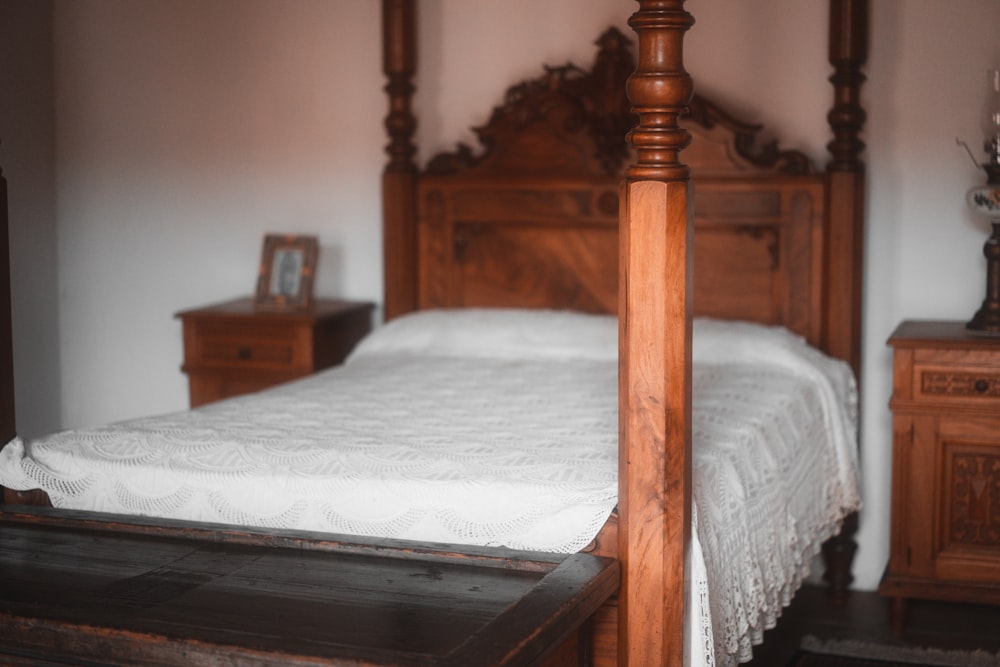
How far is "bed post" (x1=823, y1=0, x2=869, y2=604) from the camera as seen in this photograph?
11.9ft

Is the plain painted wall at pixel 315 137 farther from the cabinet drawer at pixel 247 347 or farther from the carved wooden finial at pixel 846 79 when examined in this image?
the cabinet drawer at pixel 247 347

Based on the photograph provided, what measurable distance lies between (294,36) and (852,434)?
2279 millimetres

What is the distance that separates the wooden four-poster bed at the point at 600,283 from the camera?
1.79 meters

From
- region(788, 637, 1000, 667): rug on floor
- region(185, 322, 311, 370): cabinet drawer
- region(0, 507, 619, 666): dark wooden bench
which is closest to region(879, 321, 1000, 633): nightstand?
region(788, 637, 1000, 667): rug on floor

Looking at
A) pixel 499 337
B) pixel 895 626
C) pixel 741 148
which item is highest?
pixel 741 148

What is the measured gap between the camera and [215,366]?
4.07m

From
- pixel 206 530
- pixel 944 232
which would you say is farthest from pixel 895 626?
pixel 206 530

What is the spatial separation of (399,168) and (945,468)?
6.16 feet

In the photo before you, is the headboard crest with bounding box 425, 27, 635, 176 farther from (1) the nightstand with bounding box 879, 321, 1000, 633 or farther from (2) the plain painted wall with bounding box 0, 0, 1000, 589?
(1) the nightstand with bounding box 879, 321, 1000, 633

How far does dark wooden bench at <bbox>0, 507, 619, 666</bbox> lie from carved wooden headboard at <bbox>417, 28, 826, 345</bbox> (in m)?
1.98

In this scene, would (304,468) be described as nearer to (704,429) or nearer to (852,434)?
(704,429)

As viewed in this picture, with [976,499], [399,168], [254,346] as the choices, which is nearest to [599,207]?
[399,168]

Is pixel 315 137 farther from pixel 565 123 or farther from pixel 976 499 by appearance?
pixel 976 499

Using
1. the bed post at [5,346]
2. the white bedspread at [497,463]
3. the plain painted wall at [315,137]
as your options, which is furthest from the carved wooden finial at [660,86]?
the plain painted wall at [315,137]
